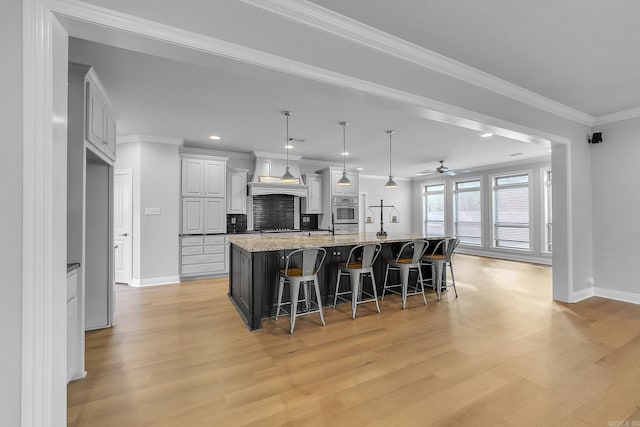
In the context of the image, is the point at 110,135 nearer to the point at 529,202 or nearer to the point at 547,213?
the point at 529,202

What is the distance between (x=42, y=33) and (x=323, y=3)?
1574 millimetres

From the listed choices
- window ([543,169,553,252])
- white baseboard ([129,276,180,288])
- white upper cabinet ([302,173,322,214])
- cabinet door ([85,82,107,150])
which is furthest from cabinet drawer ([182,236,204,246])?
window ([543,169,553,252])

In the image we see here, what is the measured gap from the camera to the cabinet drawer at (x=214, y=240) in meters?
5.61

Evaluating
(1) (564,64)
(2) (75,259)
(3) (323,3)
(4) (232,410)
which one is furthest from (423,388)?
(1) (564,64)

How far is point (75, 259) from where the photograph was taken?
2.36m

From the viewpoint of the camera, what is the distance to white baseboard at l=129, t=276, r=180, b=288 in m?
4.96

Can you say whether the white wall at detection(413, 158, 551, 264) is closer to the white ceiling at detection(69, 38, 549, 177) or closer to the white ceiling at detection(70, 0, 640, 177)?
the white ceiling at detection(69, 38, 549, 177)

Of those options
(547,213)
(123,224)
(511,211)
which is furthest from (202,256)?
→ (547,213)

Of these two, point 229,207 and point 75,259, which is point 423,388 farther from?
point 229,207

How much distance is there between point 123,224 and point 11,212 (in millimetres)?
4444

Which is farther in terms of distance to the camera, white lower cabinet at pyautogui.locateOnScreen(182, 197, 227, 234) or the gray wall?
white lower cabinet at pyautogui.locateOnScreen(182, 197, 227, 234)

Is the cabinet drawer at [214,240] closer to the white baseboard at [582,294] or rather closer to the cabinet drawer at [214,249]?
the cabinet drawer at [214,249]

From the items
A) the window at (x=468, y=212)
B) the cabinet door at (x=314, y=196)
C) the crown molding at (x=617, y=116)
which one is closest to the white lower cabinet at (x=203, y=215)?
the cabinet door at (x=314, y=196)

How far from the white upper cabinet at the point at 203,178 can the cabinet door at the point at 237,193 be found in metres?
0.27
